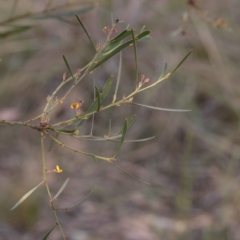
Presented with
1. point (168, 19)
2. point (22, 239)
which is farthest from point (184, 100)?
point (22, 239)

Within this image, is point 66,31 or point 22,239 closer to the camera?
point 22,239

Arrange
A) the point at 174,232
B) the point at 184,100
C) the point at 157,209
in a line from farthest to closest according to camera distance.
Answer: the point at 184,100, the point at 157,209, the point at 174,232

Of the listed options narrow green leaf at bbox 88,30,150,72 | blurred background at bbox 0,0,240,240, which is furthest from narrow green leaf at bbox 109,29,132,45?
blurred background at bbox 0,0,240,240

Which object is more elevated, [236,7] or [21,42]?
[236,7]

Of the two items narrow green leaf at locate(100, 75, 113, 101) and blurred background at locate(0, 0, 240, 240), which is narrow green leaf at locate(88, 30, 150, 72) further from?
blurred background at locate(0, 0, 240, 240)

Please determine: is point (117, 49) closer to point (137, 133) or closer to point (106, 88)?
point (106, 88)

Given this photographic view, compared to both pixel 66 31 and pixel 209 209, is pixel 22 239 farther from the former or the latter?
pixel 66 31

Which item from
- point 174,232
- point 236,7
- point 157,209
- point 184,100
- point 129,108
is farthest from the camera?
point 236,7

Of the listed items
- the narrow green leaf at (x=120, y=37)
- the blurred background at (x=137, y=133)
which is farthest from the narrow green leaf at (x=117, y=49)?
the blurred background at (x=137, y=133)

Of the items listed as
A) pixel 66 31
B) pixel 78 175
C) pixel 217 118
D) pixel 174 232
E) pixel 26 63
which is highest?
pixel 66 31
